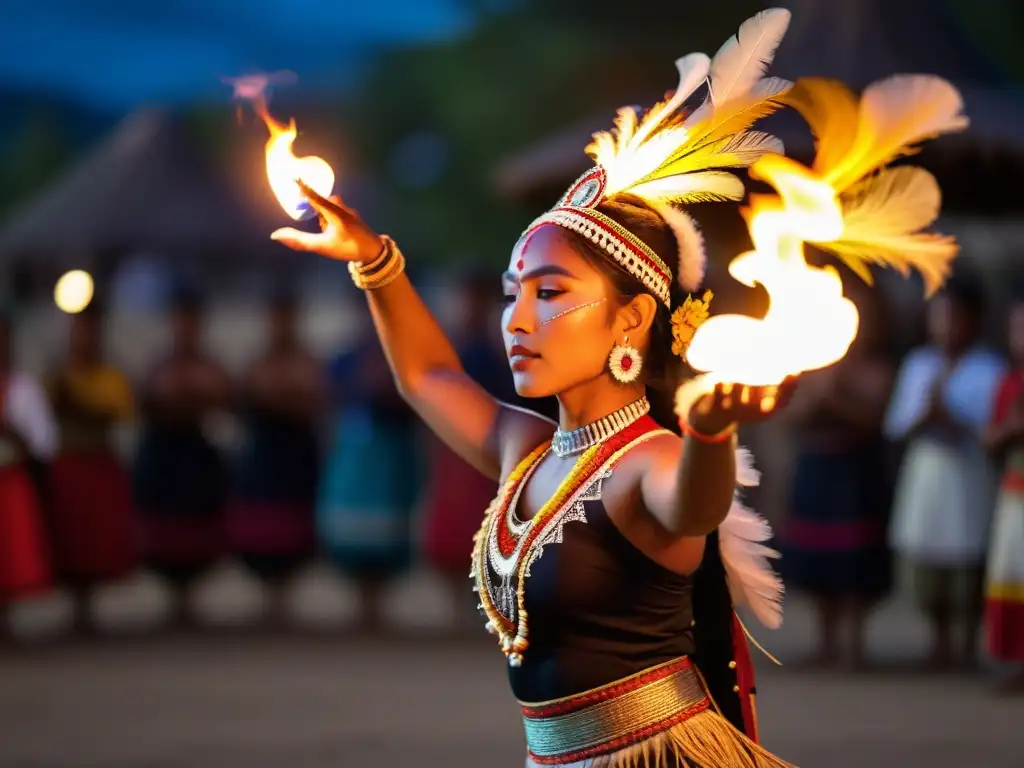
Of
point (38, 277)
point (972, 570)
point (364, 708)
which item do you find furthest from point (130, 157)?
point (972, 570)

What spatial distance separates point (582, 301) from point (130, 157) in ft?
30.3

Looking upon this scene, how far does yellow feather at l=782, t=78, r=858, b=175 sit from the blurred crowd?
4.30m

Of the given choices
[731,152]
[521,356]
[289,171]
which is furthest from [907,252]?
[289,171]

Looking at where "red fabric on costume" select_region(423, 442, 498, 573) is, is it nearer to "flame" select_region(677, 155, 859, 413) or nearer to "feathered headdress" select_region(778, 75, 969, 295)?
"feathered headdress" select_region(778, 75, 969, 295)

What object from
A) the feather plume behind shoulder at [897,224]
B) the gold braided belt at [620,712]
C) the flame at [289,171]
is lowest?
the gold braided belt at [620,712]

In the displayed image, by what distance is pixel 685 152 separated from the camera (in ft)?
8.03

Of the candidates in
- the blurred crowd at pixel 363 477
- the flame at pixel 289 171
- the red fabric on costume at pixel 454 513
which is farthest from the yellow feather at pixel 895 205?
the red fabric on costume at pixel 454 513

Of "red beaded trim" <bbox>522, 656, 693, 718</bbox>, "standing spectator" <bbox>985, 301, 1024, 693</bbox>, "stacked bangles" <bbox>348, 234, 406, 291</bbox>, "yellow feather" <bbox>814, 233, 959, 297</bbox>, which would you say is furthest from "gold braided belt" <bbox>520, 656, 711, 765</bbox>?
"standing spectator" <bbox>985, 301, 1024, 693</bbox>

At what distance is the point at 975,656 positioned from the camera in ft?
23.0

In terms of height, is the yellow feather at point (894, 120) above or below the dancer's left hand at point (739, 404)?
above

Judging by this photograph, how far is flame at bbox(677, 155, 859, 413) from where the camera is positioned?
6.35 feet

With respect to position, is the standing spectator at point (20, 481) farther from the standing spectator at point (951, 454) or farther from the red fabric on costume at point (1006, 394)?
the red fabric on costume at point (1006, 394)

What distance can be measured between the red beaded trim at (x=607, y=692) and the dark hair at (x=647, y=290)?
1.47 ft

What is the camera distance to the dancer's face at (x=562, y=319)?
2.48 metres
